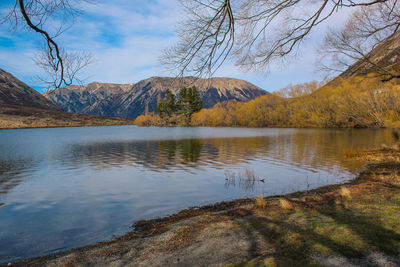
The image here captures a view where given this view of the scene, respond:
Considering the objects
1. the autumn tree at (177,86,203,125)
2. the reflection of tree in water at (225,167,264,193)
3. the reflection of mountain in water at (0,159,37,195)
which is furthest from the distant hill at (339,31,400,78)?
the autumn tree at (177,86,203,125)

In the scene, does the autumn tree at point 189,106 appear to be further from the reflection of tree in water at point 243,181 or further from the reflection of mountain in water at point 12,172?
the reflection of tree in water at point 243,181

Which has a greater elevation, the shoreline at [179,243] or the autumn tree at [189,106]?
the autumn tree at [189,106]

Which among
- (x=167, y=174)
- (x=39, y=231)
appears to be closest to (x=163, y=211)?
(x=39, y=231)

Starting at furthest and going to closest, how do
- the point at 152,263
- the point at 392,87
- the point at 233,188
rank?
1. the point at 392,87
2. the point at 233,188
3. the point at 152,263

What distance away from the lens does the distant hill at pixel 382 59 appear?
1026 centimetres

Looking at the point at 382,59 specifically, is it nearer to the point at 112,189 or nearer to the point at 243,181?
the point at 243,181

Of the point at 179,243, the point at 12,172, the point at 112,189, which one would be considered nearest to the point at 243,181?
the point at 112,189

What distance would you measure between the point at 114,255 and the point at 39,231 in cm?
435

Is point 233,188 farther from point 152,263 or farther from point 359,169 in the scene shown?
point 359,169

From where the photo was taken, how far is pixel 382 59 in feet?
37.0

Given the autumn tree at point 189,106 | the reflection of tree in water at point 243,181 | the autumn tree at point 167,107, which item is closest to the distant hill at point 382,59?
the reflection of tree in water at point 243,181

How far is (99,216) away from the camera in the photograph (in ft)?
29.2

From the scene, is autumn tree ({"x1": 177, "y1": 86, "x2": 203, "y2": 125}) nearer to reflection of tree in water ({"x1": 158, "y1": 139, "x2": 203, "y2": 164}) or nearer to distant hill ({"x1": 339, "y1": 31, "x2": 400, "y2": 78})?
reflection of tree in water ({"x1": 158, "y1": 139, "x2": 203, "y2": 164})

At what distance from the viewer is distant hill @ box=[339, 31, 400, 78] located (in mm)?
10265
